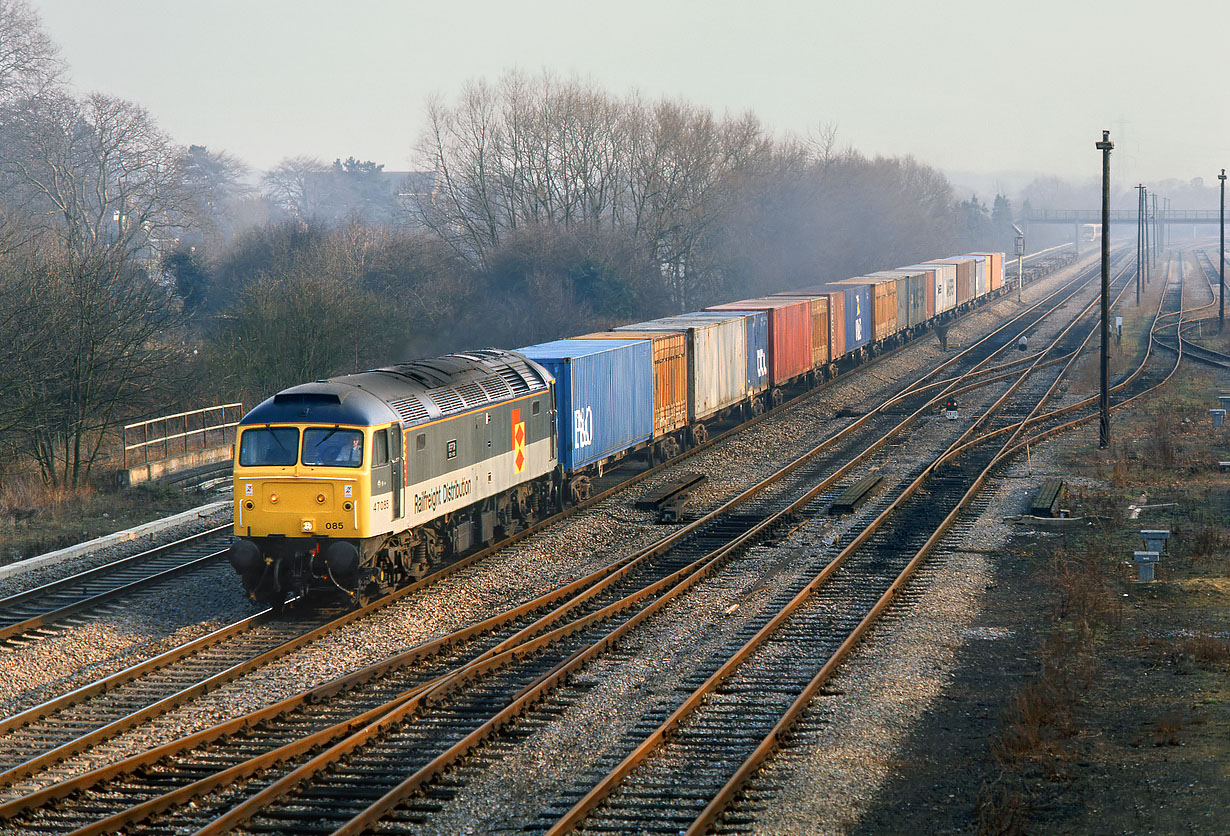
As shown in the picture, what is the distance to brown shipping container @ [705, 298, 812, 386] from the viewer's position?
39.3m

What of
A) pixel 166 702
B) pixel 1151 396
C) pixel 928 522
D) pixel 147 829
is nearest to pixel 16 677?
pixel 166 702

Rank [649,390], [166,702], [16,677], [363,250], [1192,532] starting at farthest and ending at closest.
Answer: [363,250] < [649,390] < [1192,532] < [16,677] < [166,702]

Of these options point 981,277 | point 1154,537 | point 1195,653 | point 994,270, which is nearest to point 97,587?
point 1195,653

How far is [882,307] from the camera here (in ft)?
178

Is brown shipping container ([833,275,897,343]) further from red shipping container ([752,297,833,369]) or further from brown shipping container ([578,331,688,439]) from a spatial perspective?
brown shipping container ([578,331,688,439])

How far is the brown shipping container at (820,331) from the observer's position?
44.3 meters

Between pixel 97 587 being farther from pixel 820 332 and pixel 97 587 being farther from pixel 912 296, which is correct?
pixel 912 296

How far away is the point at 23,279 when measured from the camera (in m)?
30.2

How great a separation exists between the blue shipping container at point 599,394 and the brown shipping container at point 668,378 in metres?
0.48

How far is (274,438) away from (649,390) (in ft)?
42.9

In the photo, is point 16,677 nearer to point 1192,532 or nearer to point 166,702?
point 166,702

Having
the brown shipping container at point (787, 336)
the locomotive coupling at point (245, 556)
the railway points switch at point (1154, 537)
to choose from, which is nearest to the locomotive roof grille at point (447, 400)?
the locomotive coupling at point (245, 556)

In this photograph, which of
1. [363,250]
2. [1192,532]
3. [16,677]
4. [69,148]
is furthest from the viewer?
[69,148]

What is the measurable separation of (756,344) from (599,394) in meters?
12.2
